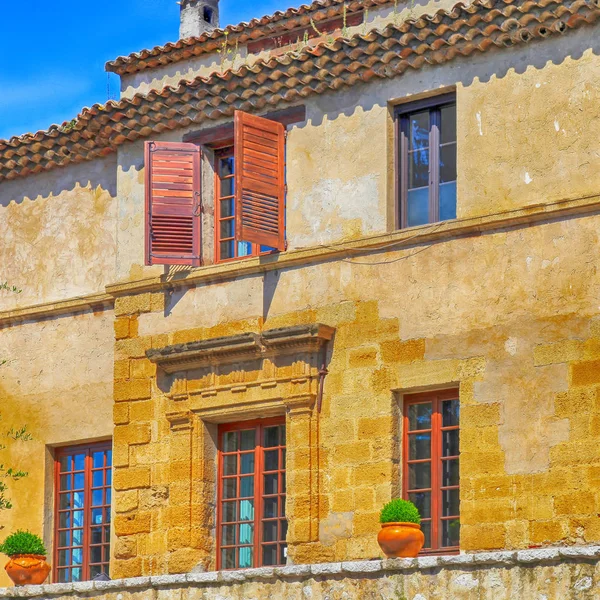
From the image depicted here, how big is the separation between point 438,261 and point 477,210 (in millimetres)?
688

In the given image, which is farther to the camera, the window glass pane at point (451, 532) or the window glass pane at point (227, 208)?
the window glass pane at point (227, 208)

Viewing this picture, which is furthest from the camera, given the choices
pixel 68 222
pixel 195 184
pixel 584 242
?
pixel 68 222

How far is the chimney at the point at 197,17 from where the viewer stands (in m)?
27.4

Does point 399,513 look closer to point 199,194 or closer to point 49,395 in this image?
point 199,194

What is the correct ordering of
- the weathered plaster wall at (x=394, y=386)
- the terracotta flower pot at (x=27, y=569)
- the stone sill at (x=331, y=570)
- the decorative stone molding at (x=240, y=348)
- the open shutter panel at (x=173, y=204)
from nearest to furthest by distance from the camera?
the stone sill at (x=331, y=570), the weathered plaster wall at (x=394, y=386), the terracotta flower pot at (x=27, y=569), the decorative stone molding at (x=240, y=348), the open shutter panel at (x=173, y=204)

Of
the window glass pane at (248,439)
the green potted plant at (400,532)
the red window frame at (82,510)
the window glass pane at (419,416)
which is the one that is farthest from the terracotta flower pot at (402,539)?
the red window frame at (82,510)

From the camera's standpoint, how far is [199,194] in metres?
23.7

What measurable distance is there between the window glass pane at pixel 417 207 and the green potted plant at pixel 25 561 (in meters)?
5.42

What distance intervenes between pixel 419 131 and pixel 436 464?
376cm

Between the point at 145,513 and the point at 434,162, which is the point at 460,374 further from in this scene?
the point at 145,513

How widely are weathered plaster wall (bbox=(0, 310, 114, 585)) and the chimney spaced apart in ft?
15.2

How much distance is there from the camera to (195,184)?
23.7 m

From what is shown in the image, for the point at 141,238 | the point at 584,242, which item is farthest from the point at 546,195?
the point at 141,238

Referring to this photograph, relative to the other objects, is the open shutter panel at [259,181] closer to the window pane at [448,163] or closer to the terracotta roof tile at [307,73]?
the terracotta roof tile at [307,73]
